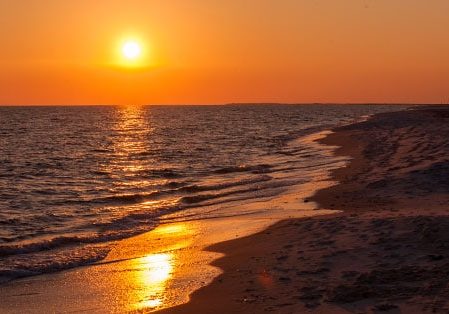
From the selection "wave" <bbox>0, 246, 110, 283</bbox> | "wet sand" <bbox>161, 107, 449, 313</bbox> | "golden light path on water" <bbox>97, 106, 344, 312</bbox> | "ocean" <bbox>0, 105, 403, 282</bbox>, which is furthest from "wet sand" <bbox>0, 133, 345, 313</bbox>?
"ocean" <bbox>0, 105, 403, 282</bbox>

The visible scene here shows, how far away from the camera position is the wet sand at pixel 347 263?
8500 mm

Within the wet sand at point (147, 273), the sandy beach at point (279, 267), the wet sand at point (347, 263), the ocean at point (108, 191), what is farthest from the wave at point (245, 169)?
the wet sand at point (347, 263)

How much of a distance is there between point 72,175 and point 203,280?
22.4m

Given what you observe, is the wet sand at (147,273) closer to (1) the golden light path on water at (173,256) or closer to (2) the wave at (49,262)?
(1) the golden light path on water at (173,256)

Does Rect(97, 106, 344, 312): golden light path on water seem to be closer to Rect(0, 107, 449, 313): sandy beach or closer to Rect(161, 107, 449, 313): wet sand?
Rect(0, 107, 449, 313): sandy beach

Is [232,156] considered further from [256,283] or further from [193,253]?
[256,283]

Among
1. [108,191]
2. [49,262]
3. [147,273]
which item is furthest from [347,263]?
[108,191]

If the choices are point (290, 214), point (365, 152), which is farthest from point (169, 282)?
point (365, 152)

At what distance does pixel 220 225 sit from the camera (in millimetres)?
16250

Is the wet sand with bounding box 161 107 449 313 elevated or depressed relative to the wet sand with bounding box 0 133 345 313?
elevated

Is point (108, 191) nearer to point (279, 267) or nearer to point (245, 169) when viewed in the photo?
point (245, 169)

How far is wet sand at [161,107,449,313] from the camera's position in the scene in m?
8.50

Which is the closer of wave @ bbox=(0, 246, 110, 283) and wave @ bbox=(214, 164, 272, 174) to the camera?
wave @ bbox=(0, 246, 110, 283)

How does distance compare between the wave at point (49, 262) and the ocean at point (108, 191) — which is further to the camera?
the ocean at point (108, 191)
